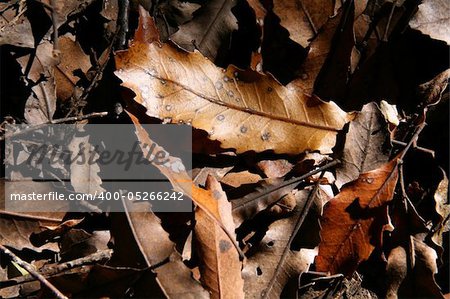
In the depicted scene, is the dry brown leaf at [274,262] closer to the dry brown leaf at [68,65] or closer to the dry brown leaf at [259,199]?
the dry brown leaf at [259,199]

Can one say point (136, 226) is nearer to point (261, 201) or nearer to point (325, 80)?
point (261, 201)

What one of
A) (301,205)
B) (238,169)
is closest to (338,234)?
(301,205)

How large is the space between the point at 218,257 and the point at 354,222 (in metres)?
0.33

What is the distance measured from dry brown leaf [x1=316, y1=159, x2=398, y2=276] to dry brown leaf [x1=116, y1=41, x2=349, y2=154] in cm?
13

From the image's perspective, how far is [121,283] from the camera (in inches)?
52.8

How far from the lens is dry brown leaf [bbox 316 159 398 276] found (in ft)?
4.61

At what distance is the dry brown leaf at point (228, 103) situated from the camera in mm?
1442

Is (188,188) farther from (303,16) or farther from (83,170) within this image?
(303,16)

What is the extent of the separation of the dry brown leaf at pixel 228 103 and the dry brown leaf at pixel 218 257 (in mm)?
199

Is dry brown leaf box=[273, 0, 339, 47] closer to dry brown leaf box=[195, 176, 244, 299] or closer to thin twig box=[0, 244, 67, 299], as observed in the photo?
dry brown leaf box=[195, 176, 244, 299]

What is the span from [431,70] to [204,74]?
65cm

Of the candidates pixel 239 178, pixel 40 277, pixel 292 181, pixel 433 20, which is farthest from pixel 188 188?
pixel 433 20

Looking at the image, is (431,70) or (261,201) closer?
(261,201)

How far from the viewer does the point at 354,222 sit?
1.41m
